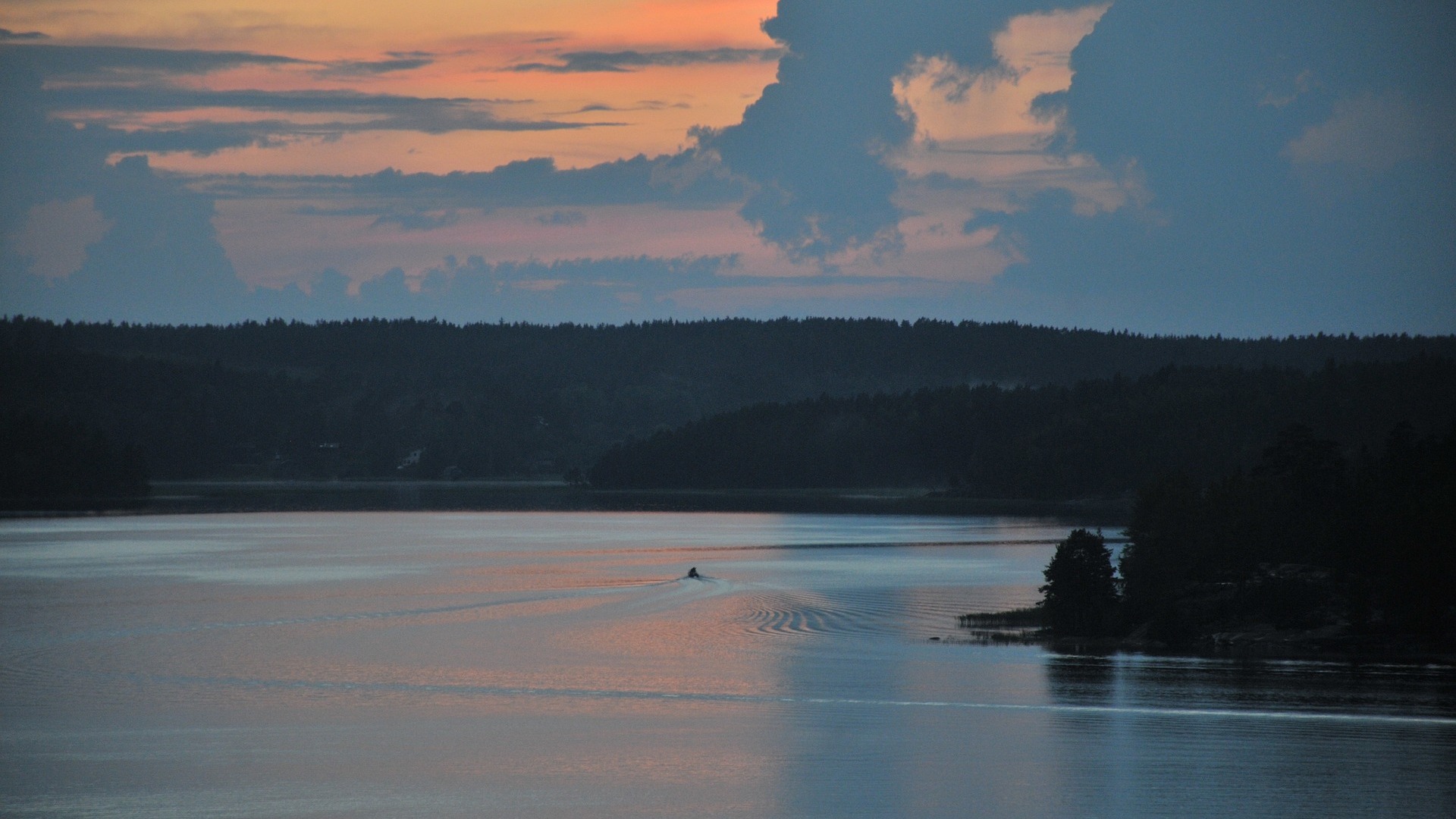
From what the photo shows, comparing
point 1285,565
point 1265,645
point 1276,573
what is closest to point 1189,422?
point 1285,565

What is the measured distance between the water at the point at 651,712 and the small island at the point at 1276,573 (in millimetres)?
3085

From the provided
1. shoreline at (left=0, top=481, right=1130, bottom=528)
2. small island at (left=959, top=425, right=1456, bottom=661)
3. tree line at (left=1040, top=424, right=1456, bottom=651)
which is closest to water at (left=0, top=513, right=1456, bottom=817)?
small island at (left=959, top=425, right=1456, bottom=661)

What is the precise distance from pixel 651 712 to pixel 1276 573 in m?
22.0

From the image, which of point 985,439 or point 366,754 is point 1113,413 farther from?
point 366,754

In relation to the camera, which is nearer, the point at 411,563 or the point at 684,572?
the point at 684,572

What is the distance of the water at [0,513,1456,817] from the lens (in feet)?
83.8

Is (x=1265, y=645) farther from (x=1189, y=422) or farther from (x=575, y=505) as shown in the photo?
(x=1189, y=422)

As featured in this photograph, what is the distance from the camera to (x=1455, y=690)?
114 ft

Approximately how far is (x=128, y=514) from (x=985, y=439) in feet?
340

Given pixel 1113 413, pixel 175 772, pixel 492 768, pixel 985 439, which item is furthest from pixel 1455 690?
pixel 985 439

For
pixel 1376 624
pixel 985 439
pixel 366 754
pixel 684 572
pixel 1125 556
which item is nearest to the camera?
pixel 366 754

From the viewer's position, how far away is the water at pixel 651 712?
25.5 m

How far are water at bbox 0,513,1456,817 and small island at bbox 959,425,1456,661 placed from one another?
10.1ft

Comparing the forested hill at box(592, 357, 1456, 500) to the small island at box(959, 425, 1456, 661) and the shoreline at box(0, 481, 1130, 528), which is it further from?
the small island at box(959, 425, 1456, 661)
